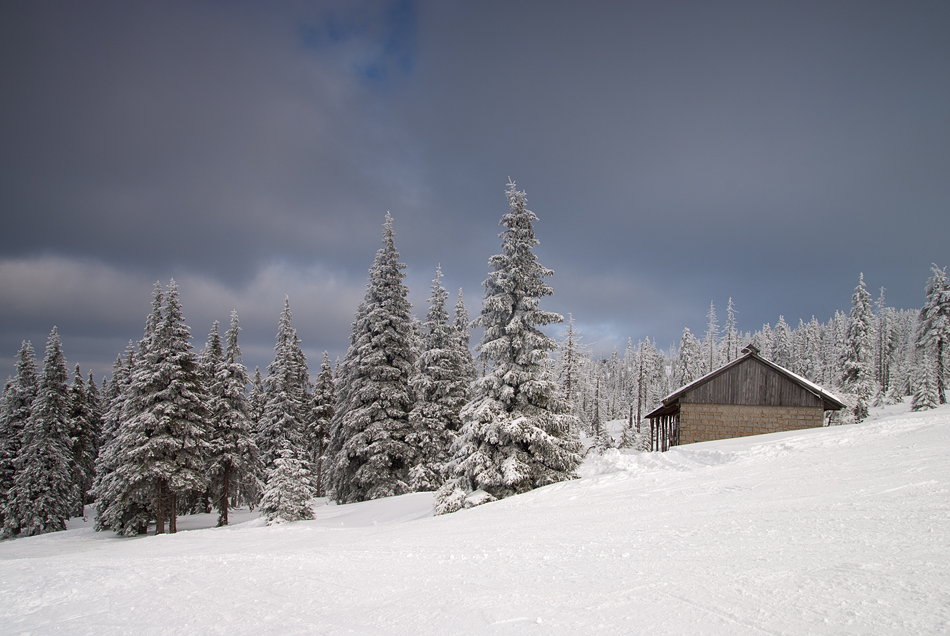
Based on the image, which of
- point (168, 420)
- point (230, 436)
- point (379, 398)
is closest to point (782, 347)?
point (379, 398)

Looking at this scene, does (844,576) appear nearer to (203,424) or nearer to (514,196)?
(514,196)

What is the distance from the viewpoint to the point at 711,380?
26406 mm

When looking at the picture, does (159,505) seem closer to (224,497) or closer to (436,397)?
(224,497)

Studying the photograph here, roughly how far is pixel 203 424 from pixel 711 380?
2955 centimetres

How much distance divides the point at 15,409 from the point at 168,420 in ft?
77.8

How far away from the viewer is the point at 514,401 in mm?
18625

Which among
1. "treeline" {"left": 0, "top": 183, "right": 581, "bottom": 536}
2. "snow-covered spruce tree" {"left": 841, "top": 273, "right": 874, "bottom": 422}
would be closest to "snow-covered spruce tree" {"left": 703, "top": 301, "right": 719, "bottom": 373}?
"snow-covered spruce tree" {"left": 841, "top": 273, "right": 874, "bottom": 422}

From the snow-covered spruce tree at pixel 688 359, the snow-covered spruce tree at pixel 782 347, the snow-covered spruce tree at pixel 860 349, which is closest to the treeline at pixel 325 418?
the snow-covered spruce tree at pixel 860 349

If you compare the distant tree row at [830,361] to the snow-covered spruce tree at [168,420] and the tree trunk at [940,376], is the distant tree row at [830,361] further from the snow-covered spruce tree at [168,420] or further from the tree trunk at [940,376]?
the snow-covered spruce tree at [168,420]

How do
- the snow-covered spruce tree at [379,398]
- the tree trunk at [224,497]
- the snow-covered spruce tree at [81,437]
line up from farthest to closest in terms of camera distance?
the snow-covered spruce tree at [81,437]
the tree trunk at [224,497]
the snow-covered spruce tree at [379,398]

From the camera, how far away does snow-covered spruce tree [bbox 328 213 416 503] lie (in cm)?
2609

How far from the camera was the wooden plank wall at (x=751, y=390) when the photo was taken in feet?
83.4

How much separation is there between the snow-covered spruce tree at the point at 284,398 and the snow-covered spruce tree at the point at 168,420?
893cm

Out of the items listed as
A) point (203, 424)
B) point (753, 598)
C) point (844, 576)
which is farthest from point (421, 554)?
point (203, 424)
